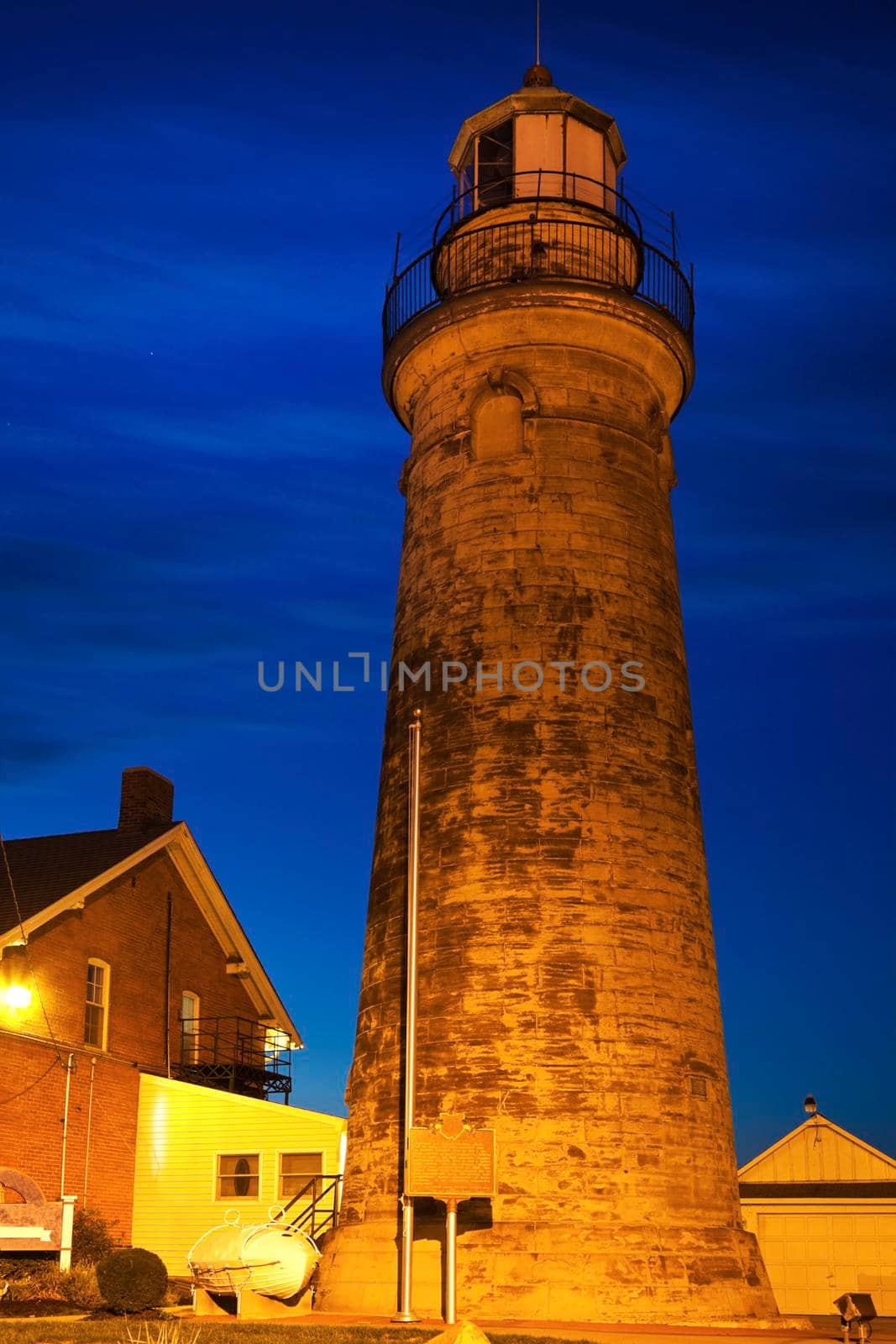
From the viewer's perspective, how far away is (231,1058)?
30.0 meters

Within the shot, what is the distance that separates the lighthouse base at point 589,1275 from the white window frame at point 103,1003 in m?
10.2

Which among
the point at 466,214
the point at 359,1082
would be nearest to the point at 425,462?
the point at 466,214

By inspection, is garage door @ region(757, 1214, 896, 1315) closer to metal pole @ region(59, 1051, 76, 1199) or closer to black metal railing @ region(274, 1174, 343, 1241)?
black metal railing @ region(274, 1174, 343, 1241)

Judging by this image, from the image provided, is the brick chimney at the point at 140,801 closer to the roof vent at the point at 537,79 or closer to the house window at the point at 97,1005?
the house window at the point at 97,1005

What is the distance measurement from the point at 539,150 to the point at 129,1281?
53.0ft

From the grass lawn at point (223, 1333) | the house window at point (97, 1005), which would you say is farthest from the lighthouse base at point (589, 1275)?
the house window at point (97, 1005)

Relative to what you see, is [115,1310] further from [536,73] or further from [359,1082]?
[536,73]

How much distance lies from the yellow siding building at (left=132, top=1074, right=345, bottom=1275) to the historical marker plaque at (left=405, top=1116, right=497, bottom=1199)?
294 inches

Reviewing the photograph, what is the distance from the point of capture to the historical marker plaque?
53.0 ft

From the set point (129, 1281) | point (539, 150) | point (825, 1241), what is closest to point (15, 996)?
point (129, 1281)

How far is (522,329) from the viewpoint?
20.7 metres

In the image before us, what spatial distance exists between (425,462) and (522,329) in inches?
90.4

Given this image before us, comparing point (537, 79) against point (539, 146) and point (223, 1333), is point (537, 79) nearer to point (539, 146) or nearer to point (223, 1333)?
point (539, 146)

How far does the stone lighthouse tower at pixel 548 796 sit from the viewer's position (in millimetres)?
16719
